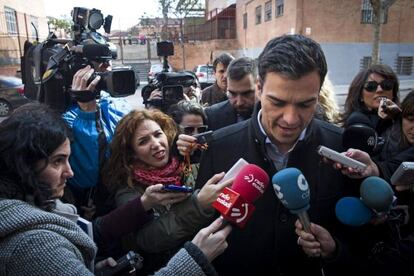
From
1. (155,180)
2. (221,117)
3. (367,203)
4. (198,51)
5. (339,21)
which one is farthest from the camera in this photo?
(198,51)

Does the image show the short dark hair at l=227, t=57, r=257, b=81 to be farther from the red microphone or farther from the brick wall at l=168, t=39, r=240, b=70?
the brick wall at l=168, t=39, r=240, b=70

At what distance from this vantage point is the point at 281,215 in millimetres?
1628

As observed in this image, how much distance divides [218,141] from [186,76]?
1207 millimetres

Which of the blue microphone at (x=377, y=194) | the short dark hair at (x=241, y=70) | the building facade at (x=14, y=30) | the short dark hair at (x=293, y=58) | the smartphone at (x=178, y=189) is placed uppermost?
the building facade at (x=14, y=30)

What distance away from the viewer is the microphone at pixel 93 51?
2191 millimetres

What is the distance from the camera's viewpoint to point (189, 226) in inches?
68.2

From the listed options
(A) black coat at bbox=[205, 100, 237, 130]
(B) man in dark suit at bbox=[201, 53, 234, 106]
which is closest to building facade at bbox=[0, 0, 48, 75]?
(B) man in dark suit at bbox=[201, 53, 234, 106]

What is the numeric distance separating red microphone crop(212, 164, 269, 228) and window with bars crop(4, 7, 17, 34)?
64.0ft

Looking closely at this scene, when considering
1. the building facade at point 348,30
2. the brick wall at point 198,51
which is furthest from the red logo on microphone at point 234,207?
the brick wall at point 198,51

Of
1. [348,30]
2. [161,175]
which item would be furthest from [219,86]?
[348,30]

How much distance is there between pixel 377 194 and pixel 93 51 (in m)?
1.68

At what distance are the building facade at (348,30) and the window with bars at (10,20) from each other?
13656mm

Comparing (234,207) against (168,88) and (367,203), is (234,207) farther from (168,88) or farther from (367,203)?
(168,88)

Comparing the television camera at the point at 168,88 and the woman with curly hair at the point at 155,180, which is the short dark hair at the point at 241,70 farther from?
the woman with curly hair at the point at 155,180
